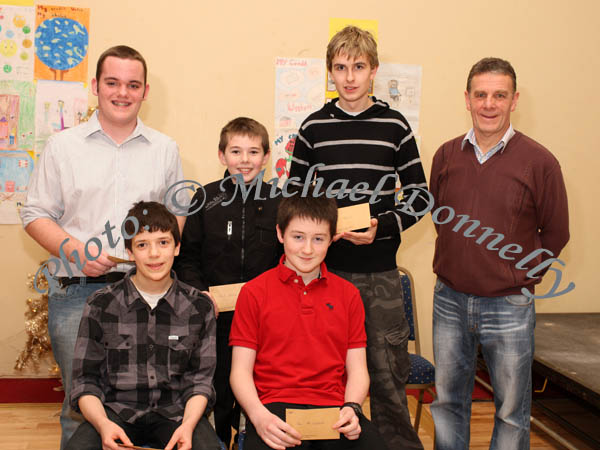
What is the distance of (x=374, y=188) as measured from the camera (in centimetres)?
222

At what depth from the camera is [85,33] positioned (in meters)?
3.38

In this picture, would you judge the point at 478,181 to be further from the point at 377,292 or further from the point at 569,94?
the point at 569,94

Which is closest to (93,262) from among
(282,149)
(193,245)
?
(193,245)

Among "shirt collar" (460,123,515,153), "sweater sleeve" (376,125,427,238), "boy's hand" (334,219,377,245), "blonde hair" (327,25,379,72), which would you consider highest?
"blonde hair" (327,25,379,72)

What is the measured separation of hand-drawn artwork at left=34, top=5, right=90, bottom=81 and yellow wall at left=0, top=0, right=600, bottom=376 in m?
0.07

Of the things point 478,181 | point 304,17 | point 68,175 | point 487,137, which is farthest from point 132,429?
point 304,17

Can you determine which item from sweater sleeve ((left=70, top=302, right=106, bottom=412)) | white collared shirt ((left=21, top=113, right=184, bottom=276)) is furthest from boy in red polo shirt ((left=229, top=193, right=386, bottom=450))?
white collared shirt ((left=21, top=113, right=184, bottom=276))

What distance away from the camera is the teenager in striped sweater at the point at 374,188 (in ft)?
7.18

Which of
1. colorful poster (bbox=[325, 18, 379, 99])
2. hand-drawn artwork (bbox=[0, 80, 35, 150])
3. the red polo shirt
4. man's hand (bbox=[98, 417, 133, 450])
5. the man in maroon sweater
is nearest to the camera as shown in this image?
man's hand (bbox=[98, 417, 133, 450])

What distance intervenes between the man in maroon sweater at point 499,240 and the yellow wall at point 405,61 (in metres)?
1.57

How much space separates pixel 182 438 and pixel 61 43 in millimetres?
2650

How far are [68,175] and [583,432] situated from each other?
2.96 m

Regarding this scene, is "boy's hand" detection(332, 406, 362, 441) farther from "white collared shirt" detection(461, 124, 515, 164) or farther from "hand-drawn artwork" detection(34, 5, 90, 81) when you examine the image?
"hand-drawn artwork" detection(34, 5, 90, 81)

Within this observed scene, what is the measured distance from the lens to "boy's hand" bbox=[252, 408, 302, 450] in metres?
1.77
